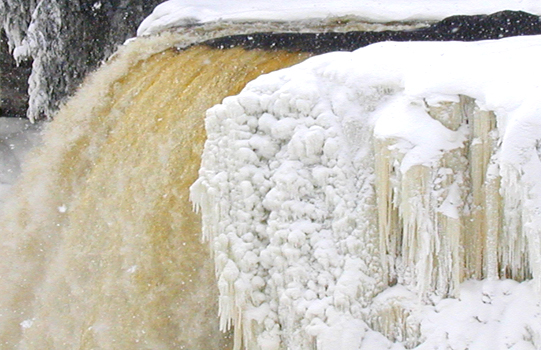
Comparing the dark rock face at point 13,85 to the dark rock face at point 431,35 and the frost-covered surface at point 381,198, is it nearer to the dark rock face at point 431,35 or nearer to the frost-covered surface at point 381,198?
the dark rock face at point 431,35

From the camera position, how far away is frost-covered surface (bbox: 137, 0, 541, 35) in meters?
5.92

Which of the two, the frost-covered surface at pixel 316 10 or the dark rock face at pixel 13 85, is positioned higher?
the frost-covered surface at pixel 316 10

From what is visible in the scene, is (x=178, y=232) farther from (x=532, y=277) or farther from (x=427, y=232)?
(x=532, y=277)

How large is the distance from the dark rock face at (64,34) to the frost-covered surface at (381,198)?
16.3 ft

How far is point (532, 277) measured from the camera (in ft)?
9.91

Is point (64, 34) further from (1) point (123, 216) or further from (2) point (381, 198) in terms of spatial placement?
(2) point (381, 198)

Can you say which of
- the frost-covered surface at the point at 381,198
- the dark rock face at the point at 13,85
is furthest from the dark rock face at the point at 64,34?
the frost-covered surface at the point at 381,198

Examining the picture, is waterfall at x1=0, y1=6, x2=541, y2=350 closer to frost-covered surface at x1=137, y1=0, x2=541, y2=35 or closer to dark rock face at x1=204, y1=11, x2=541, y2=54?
dark rock face at x1=204, y1=11, x2=541, y2=54

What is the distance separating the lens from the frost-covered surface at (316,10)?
19.4 ft

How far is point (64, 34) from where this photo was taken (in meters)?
8.50

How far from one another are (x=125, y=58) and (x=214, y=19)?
0.99 meters

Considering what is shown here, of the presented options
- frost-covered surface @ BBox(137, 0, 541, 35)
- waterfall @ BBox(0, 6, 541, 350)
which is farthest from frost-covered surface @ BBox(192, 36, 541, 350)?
frost-covered surface @ BBox(137, 0, 541, 35)

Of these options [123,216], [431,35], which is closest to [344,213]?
[123,216]

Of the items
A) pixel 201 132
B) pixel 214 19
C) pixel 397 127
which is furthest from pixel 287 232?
pixel 214 19
